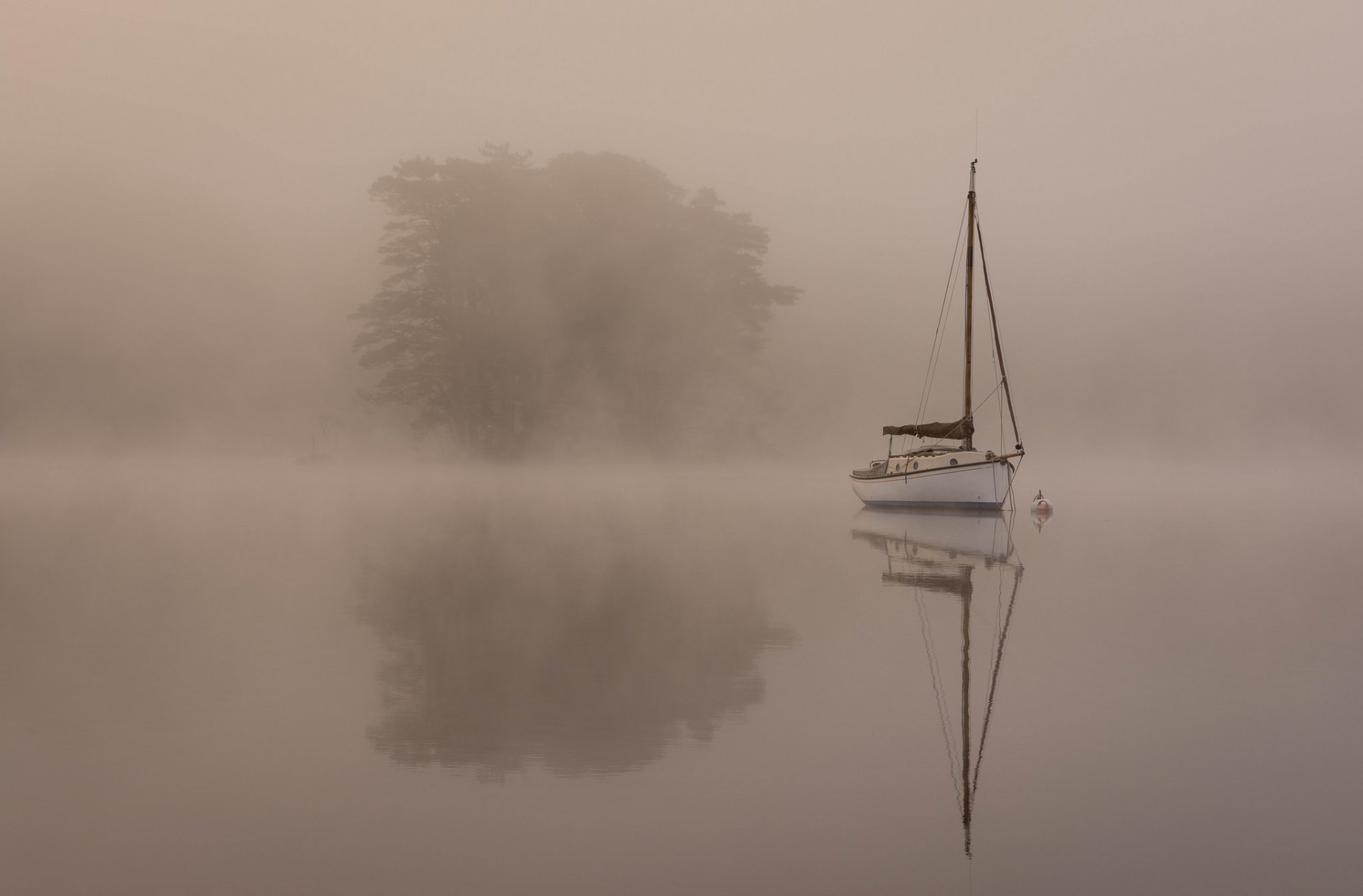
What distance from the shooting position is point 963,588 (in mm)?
15086

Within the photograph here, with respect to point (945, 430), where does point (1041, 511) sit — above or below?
below

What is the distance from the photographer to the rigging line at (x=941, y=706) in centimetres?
631

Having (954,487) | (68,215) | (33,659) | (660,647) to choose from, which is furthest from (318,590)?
→ (68,215)

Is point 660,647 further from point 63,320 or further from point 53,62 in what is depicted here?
point 53,62

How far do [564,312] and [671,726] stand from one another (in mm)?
58933

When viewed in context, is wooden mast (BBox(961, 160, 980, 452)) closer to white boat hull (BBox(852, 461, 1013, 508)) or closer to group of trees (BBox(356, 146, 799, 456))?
white boat hull (BBox(852, 461, 1013, 508))

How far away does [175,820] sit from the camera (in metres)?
5.68

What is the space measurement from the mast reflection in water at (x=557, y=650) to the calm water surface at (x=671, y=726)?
0.05 metres

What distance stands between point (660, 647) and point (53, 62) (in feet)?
541

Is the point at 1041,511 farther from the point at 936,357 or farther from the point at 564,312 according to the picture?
the point at 936,357

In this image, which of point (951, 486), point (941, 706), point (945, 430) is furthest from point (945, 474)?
point (941, 706)

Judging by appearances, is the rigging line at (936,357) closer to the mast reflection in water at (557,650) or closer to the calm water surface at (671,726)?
the mast reflection in water at (557,650)

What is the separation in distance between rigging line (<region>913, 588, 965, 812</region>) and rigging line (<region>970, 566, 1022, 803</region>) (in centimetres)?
11

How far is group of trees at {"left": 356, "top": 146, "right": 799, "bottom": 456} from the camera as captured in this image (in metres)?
62.3
